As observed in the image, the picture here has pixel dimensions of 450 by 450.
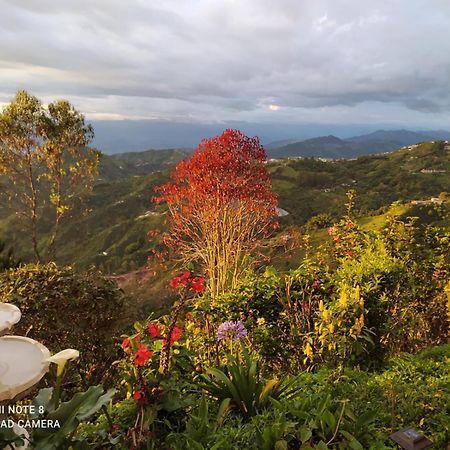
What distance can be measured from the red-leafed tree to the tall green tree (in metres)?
5.67

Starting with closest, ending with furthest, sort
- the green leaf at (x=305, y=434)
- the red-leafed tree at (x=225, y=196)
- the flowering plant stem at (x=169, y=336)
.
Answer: the green leaf at (x=305, y=434) → the flowering plant stem at (x=169, y=336) → the red-leafed tree at (x=225, y=196)

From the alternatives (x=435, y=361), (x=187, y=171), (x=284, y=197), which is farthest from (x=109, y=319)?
(x=284, y=197)

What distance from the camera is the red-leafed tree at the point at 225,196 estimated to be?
8.05m

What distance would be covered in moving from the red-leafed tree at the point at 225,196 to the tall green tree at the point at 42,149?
5673 mm

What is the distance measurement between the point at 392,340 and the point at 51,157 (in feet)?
37.7

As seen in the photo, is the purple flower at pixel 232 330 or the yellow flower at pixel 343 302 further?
the yellow flower at pixel 343 302

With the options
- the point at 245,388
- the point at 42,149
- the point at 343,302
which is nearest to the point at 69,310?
the point at 245,388

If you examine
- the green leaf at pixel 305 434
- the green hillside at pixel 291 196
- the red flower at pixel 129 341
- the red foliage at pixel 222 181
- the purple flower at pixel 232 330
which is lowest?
the green hillside at pixel 291 196

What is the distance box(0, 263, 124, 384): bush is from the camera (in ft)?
13.6

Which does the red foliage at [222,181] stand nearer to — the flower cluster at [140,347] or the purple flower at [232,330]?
the purple flower at [232,330]

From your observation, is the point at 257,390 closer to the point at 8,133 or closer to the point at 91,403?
the point at 91,403

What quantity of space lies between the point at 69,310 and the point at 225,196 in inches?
174

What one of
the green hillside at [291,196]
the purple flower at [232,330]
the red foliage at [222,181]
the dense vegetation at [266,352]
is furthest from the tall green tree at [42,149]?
the green hillside at [291,196]

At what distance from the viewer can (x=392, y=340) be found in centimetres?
429
